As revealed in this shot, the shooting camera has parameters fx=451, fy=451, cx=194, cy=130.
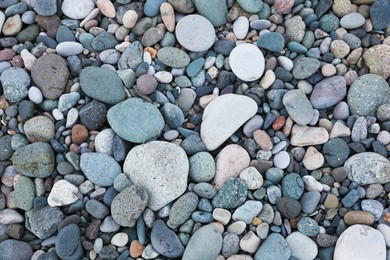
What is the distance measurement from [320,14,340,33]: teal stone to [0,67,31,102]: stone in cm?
101

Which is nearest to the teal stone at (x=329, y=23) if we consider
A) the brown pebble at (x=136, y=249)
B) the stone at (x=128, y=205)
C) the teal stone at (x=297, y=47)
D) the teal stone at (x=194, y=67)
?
the teal stone at (x=297, y=47)

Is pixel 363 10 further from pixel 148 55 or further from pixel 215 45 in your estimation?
pixel 148 55

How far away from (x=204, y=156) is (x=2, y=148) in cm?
63

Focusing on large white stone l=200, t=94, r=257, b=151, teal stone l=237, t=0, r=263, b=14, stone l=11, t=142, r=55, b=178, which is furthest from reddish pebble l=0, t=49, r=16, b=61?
teal stone l=237, t=0, r=263, b=14

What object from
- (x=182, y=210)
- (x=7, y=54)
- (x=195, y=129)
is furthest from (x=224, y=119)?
(x=7, y=54)

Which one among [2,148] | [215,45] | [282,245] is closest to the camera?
[282,245]

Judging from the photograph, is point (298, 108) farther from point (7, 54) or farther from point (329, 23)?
point (7, 54)

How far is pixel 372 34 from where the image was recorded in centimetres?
157

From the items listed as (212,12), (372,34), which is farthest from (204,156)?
(372,34)

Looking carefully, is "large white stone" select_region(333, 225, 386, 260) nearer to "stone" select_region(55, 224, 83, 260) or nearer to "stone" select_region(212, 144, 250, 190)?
"stone" select_region(212, 144, 250, 190)

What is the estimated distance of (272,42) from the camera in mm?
1501

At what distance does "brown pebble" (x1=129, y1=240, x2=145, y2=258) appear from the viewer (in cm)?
130

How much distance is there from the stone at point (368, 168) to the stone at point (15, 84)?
1044mm

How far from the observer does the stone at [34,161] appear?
53.4 inches
